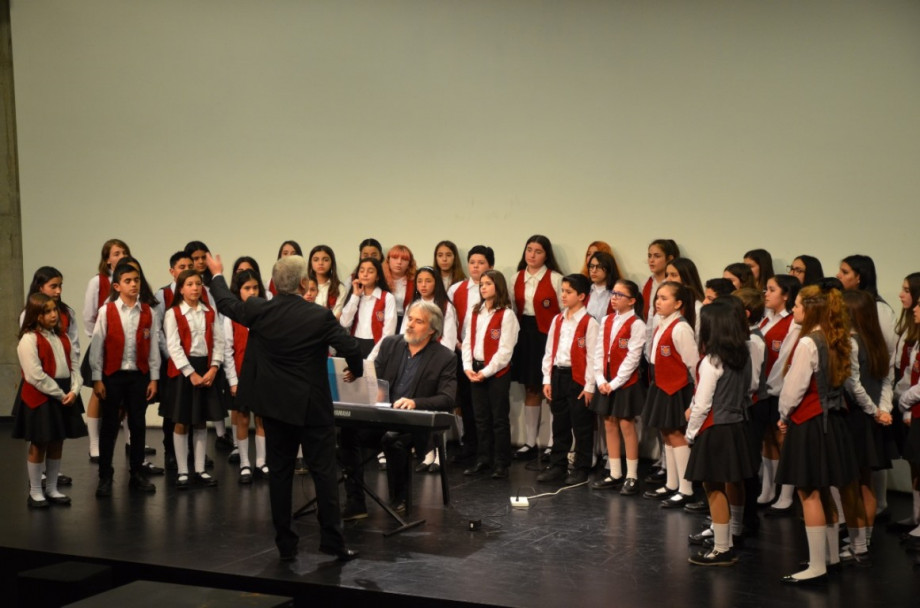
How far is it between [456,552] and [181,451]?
2.23 meters

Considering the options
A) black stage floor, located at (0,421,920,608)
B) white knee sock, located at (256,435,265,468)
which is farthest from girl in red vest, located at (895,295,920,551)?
white knee sock, located at (256,435,265,468)

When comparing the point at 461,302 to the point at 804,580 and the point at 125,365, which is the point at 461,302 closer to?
the point at 125,365

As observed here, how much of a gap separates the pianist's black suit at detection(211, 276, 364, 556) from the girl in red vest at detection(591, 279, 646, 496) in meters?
2.12

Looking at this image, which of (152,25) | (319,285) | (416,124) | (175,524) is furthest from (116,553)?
(152,25)

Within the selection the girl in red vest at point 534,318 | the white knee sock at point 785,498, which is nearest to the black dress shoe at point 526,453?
the girl in red vest at point 534,318

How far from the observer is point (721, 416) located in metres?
4.71

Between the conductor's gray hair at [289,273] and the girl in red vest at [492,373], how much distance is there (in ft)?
7.14

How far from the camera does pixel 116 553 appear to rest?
491cm

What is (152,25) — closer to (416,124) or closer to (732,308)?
(416,124)

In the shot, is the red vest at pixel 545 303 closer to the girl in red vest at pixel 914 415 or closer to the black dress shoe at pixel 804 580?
the girl in red vest at pixel 914 415

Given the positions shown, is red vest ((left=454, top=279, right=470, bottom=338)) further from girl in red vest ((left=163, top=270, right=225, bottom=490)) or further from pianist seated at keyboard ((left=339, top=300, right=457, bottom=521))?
girl in red vest ((left=163, top=270, right=225, bottom=490))

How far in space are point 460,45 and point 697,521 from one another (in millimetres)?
4206

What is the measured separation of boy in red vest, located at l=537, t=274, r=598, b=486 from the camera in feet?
21.3

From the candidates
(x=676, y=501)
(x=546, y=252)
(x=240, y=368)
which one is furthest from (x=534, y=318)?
(x=240, y=368)
